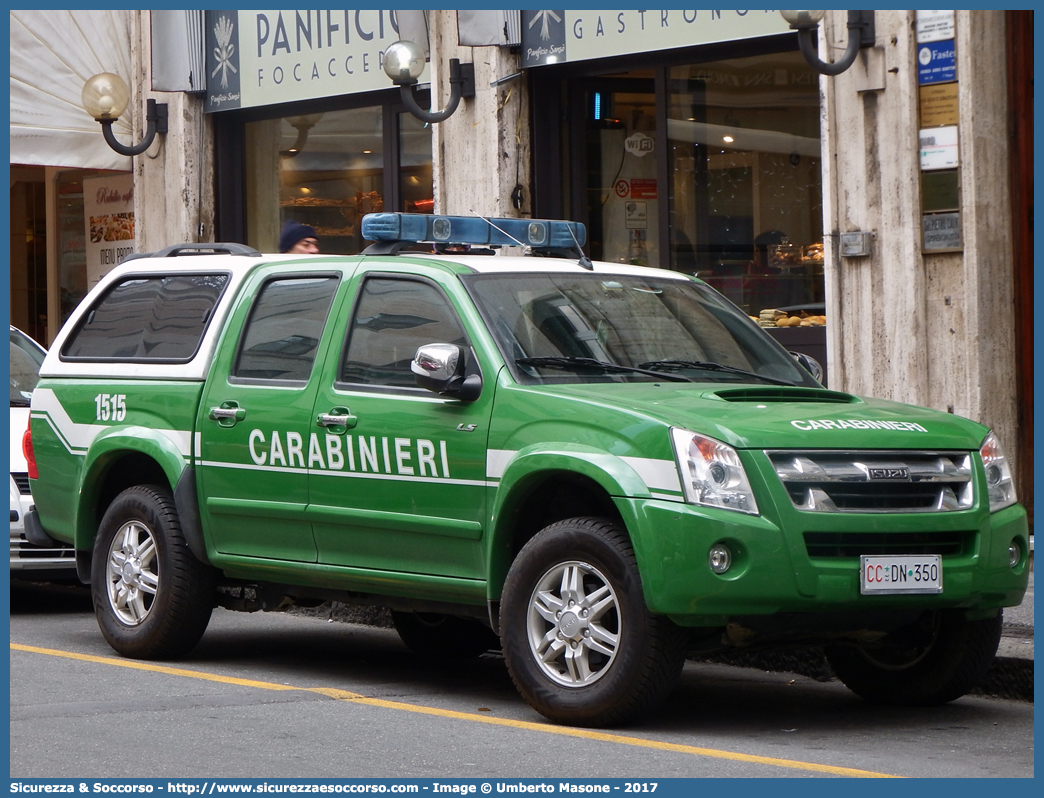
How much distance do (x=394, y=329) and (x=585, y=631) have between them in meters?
1.71

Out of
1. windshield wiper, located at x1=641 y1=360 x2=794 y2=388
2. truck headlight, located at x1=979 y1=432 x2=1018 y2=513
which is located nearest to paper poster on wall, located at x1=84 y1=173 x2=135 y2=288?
windshield wiper, located at x1=641 y1=360 x2=794 y2=388

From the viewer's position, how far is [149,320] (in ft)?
28.3

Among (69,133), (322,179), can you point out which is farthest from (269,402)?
(69,133)

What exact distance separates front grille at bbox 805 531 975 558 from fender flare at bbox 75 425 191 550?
3.17 meters

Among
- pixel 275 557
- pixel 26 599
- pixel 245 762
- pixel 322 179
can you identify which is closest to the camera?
pixel 245 762

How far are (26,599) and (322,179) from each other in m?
6.24

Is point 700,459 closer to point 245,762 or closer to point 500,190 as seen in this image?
point 245,762

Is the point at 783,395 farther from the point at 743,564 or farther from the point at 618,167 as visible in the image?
the point at 618,167

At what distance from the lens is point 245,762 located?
5.77 metres

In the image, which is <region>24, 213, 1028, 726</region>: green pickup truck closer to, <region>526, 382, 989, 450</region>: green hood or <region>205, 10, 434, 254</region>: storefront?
<region>526, 382, 989, 450</region>: green hood

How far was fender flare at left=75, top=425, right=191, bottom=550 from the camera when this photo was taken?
320 inches

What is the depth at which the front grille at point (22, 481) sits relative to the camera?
10.2 metres

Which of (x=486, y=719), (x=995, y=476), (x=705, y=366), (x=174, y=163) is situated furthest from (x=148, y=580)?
(x=174, y=163)

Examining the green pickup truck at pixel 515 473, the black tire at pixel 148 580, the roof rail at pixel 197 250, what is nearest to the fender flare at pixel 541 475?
the green pickup truck at pixel 515 473
